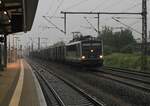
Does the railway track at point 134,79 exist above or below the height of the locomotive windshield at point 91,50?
below

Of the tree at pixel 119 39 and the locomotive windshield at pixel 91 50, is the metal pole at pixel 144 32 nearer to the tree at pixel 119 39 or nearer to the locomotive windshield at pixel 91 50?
the locomotive windshield at pixel 91 50

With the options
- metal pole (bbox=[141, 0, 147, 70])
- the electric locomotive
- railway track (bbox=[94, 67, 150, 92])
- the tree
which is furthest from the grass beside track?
the tree

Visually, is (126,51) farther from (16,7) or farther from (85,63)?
(16,7)

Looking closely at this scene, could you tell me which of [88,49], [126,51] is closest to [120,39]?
[126,51]

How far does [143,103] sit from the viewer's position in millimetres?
14469

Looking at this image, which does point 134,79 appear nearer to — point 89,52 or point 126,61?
point 89,52

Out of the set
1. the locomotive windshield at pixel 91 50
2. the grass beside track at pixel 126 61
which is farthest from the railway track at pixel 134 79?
the grass beside track at pixel 126 61

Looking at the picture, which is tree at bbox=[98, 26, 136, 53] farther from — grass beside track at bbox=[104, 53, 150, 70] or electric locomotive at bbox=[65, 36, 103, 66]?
electric locomotive at bbox=[65, 36, 103, 66]

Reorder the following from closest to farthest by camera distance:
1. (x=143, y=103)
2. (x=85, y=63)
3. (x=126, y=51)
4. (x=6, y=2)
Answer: (x=143, y=103) < (x=6, y=2) < (x=85, y=63) < (x=126, y=51)

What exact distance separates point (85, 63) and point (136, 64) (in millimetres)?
9683

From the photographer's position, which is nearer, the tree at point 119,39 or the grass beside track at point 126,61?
the grass beside track at point 126,61

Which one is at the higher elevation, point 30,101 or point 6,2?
point 6,2

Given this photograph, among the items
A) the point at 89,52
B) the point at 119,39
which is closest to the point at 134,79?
the point at 89,52

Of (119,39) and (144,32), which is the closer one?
(144,32)
